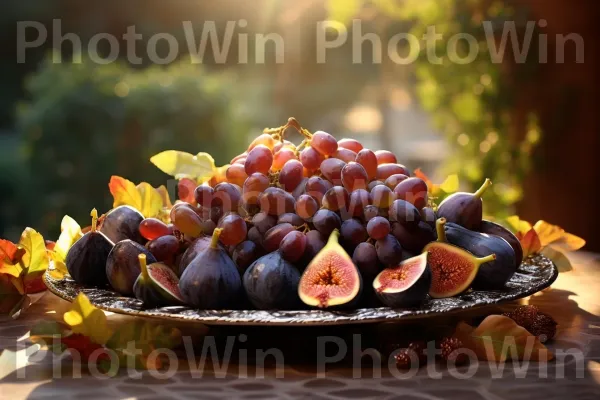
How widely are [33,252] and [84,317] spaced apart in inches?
16.8

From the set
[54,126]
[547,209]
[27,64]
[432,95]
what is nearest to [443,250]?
[547,209]

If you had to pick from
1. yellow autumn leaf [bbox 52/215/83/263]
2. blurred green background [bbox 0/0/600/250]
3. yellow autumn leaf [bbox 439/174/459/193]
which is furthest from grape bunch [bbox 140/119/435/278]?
blurred green background [bbox 0/0/600/250]

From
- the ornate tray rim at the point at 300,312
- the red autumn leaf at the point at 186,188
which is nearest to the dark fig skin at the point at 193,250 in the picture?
the ornate tray rim at the point at 300,312

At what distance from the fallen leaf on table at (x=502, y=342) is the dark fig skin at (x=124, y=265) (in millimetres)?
528

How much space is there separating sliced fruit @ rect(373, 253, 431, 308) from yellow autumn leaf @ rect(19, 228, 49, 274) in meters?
0.69

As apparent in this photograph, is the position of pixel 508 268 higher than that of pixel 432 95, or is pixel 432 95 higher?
pixel 432 95

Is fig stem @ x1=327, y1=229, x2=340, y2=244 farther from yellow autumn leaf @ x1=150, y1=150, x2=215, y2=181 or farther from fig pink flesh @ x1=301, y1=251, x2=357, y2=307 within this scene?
yellow autumn leaf @ x1=150, y1=150, x2=215, y2=181

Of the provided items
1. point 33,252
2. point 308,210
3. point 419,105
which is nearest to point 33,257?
point 33,252

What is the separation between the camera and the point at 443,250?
48.8 inches

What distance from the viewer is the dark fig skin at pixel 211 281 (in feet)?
3.76

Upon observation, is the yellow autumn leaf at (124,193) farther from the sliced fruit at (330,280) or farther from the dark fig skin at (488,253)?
the dark fig skin at (488,253)

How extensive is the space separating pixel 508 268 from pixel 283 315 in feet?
1.33

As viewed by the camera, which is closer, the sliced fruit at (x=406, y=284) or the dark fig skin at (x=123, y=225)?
the sliced fruit at (x=406, y=284)

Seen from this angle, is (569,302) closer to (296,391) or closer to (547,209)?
(296,391)
